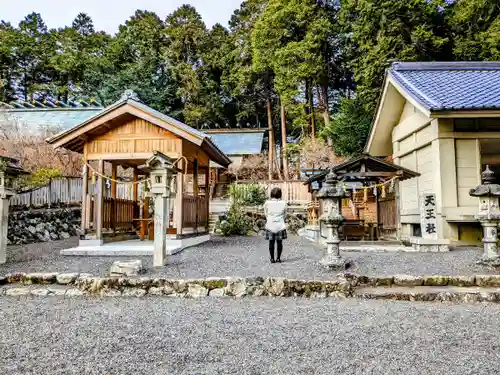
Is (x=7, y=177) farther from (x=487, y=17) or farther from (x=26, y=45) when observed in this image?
(x=26, y=45)

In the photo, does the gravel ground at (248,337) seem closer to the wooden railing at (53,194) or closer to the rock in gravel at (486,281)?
the rock in gravel at (486,281)

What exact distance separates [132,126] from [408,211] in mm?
9083

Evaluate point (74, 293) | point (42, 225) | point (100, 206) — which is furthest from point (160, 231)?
point (42, 225)

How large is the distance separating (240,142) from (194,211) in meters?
17.1

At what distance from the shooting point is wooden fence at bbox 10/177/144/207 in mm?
12467

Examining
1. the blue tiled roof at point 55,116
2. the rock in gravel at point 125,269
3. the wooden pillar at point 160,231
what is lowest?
the rock in gravel at point 125,269

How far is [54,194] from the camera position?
1396 centimetres

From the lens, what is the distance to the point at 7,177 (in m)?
7.43

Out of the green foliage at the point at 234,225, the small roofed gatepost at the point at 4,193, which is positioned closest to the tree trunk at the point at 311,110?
the green foliage at the point at 234,225

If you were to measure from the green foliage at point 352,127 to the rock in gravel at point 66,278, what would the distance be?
658 inches

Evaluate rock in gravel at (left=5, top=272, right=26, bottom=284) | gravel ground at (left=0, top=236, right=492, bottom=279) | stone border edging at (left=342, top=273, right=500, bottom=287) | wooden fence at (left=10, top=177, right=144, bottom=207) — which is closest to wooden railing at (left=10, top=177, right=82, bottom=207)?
wooden fence at (left=10, top=177, right=144, bottom=207)

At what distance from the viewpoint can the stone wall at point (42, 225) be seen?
11.4 m

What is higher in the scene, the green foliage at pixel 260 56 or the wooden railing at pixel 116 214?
the green foliage at pixel 260 56

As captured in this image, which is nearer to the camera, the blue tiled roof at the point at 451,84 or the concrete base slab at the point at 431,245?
the concrete base slab at the point at 431,245
